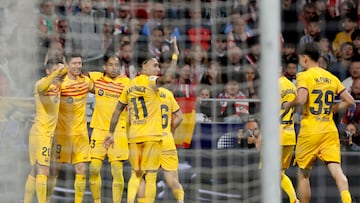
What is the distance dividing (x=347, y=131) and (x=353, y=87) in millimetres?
480

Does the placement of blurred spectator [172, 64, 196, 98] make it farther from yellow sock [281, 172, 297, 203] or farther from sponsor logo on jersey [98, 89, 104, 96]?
yellow sock [281, 172, 297, 203]

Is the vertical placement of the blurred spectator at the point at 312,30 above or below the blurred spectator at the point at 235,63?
above

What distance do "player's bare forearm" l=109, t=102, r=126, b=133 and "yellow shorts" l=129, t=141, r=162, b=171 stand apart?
1.04 ft

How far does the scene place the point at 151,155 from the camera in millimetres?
9625

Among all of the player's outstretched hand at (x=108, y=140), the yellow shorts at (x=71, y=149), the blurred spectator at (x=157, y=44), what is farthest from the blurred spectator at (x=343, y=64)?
the yellow shorts at (x=71, y=149)

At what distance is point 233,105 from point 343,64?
46.8 inches

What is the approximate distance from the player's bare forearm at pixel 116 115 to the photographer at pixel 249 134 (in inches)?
45.2

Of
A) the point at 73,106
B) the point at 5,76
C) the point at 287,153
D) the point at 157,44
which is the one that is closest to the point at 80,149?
the point at 73,106

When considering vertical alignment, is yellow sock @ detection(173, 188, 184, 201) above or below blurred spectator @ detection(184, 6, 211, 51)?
below

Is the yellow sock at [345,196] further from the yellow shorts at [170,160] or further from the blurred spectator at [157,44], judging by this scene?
the blurred spectator at [157,44]

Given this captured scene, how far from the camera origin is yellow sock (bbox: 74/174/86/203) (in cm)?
1005

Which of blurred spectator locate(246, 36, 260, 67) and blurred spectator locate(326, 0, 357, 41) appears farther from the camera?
blurred spectator locate(326, 0, 357, 41)

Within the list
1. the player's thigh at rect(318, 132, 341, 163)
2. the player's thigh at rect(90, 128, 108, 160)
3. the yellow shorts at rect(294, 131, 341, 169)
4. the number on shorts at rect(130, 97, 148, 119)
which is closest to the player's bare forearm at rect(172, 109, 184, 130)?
the number on shorts at rect(130, 97, 148, 119)

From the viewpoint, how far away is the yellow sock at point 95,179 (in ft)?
33.6
